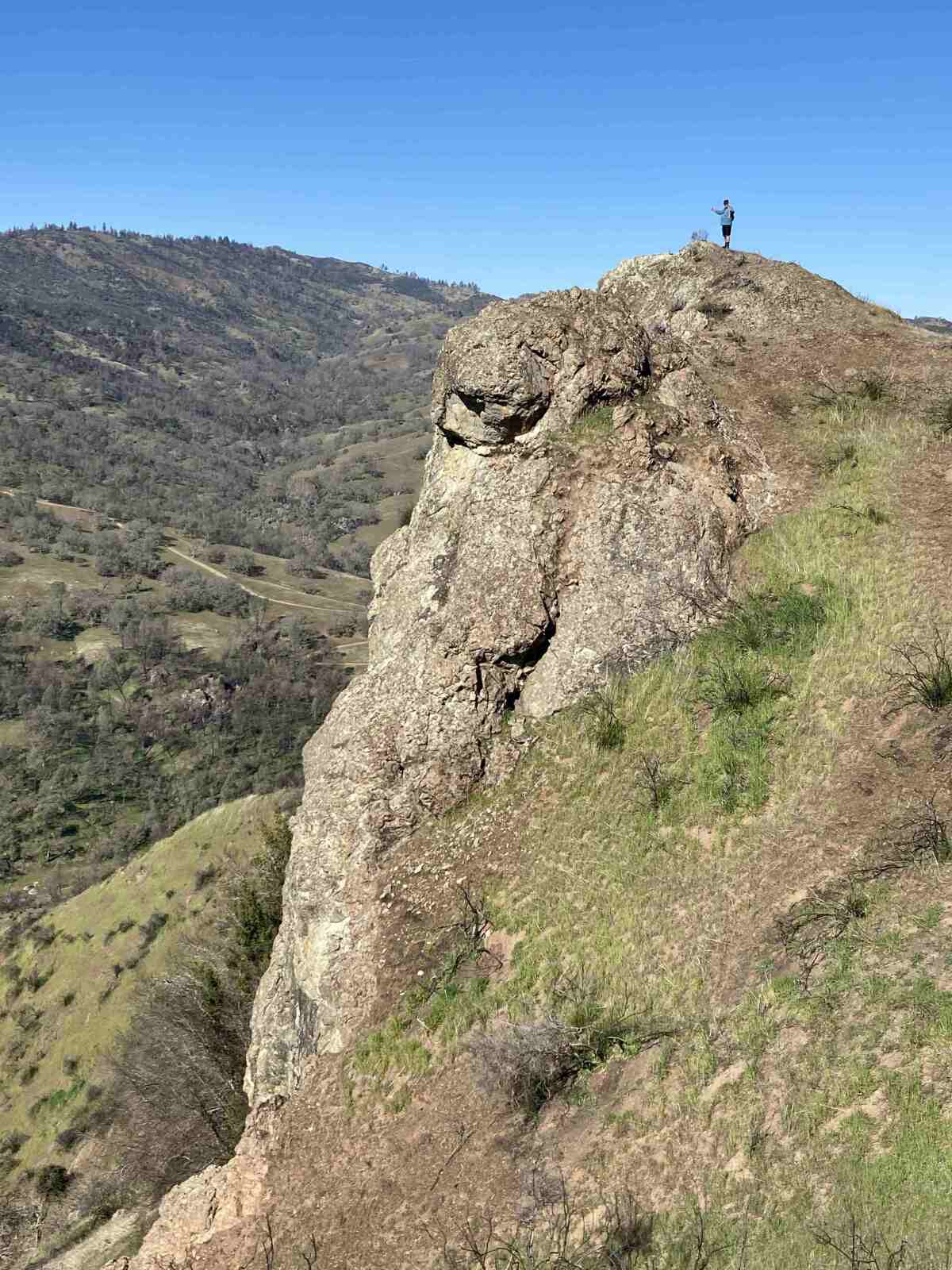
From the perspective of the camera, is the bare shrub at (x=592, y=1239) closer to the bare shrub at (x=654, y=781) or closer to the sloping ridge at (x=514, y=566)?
the sloping ridge at (x=514, y=566)

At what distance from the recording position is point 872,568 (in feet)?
40.6

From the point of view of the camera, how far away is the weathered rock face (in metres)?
12.5

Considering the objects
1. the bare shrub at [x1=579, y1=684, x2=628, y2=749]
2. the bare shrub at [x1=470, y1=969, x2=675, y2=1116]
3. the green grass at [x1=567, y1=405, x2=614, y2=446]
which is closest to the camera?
the bare shrub at [x1=470, y1=969, x2=675, y2=1116]

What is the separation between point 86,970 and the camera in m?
34.9

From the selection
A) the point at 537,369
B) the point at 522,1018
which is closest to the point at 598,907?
the point at 522,1018

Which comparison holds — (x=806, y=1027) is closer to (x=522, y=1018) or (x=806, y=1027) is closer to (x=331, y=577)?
(x=522, y=1018)

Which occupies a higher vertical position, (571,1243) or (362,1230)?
(571,1243)

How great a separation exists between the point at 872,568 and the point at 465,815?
707cm

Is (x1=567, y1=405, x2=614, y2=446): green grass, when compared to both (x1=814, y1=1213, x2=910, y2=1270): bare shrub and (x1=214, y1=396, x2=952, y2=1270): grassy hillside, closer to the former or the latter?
(x1=214, y1=396, x2=952, y2=1270): grassy hillside

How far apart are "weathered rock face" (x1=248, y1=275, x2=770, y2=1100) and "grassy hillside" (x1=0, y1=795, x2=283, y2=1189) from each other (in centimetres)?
1958

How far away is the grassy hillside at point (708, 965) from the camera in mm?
6891

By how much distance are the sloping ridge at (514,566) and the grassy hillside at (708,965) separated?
0.63 metres

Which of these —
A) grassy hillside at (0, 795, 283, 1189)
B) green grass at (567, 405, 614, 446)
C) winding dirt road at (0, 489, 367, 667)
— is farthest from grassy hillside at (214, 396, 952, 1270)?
winding dirt road at (0, 489, 367, 667)

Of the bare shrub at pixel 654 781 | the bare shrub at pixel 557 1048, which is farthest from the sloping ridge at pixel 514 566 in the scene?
the bare shrub at pixel 557 1048
